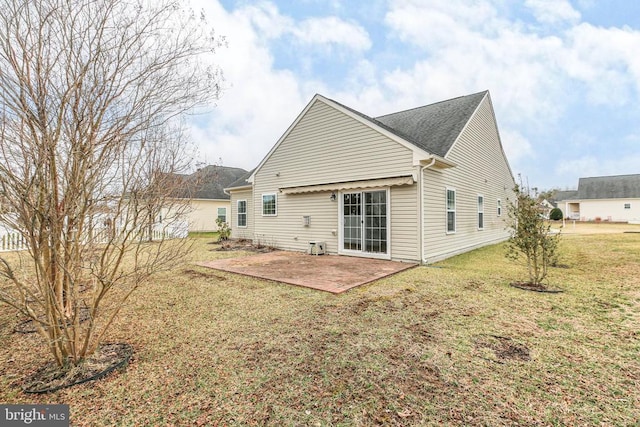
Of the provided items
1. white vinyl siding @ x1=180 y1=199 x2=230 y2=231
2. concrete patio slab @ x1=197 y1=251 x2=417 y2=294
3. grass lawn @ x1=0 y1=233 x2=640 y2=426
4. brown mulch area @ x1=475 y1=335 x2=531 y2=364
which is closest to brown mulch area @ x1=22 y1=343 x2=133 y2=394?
grass lawn @ x1=0 y1=233 x2=640 y2=426

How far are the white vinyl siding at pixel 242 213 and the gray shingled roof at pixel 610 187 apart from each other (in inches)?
1794

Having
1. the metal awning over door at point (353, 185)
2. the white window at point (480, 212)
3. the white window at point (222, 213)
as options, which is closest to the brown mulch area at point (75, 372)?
the metal awning over door at point (353, 185)

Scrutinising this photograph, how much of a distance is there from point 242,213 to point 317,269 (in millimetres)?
10045

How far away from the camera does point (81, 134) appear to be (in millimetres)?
2785

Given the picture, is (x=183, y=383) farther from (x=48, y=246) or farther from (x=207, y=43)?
(x=207, y=43)

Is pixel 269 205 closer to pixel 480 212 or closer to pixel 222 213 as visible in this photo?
pixel 480 212

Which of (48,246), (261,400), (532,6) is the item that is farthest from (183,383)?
(532,6)

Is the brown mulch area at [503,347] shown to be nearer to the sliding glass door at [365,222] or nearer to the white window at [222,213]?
the sliding glass door at [365,222]

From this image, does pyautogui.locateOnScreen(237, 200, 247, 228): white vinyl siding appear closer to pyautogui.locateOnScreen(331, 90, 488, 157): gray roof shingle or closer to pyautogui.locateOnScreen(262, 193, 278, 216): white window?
pyautogui.locateOnScreen(262, 193, 278, 216): white window

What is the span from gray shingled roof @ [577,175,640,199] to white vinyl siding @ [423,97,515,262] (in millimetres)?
31920

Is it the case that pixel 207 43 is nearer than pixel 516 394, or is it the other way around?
pixel 516 394

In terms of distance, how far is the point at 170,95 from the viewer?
3.71m

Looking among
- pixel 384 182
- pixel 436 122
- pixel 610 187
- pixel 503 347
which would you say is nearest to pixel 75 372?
pixel 503 347

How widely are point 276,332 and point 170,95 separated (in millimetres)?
3542
